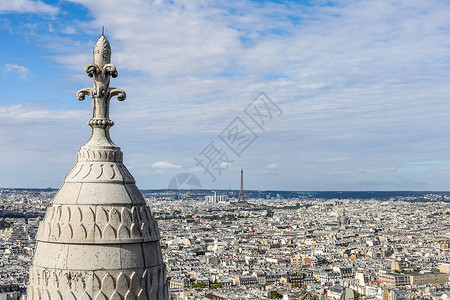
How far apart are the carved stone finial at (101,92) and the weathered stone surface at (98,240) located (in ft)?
0.27

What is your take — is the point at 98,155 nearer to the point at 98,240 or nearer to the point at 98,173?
the point at 98,173

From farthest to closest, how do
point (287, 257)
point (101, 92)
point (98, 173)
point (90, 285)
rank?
point (287, 257) → point (101, 92) → point (98, 173) → point (90, 285)

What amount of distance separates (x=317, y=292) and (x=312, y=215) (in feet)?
326

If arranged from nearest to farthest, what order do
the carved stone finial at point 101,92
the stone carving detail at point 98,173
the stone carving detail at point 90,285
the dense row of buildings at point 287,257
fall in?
the stone carving detail at point 90,285 < the stone carving detail at point 98,173 < the carved stone finial at point 101,92 < the dense row of buildings at point 287,257

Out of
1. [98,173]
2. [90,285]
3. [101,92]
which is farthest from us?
[101,92]

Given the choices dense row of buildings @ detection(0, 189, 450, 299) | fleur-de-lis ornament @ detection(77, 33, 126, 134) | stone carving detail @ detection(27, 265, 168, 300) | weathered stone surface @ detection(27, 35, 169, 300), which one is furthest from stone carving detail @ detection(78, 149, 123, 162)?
dense row of buildings @ detection(0, 189, 450, 299)

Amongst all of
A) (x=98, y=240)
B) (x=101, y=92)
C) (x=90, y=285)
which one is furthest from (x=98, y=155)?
(x=90, y=285)

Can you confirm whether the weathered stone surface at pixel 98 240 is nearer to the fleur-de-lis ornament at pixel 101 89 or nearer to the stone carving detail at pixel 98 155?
the stone carving detail at pixel 98 155

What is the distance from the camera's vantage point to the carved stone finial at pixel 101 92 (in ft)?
11.6

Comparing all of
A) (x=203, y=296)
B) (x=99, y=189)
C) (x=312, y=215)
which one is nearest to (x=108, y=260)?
(x=99, y=189)

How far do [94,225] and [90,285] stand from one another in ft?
0.99

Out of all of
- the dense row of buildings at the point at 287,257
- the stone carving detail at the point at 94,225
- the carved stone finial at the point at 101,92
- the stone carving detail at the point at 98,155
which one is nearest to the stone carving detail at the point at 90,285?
the stone carving detail at the point at 94,225

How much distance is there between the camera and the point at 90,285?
3189 mm

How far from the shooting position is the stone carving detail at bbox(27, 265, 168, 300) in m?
3.19
